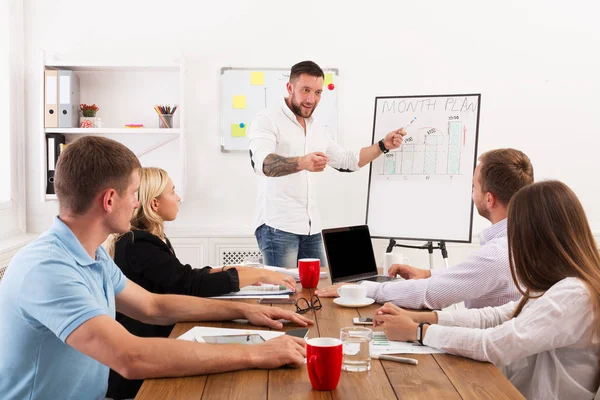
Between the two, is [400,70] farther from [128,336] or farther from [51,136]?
[128,336]

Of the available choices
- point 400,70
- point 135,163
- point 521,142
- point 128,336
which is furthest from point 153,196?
point 521,142

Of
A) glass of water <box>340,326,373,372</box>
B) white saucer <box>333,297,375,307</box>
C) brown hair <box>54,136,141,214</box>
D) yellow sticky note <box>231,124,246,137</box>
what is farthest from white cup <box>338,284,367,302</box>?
yellow sticky note <box>231,124,246,137</box>

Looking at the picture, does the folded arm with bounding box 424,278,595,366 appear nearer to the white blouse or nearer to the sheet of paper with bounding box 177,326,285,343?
the white blouse

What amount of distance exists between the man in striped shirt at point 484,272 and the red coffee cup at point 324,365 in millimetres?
738

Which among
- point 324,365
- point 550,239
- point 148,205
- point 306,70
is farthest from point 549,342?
point 306,70

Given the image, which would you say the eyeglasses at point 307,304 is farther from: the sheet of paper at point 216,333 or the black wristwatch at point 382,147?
the black wristwatch at point 382,147

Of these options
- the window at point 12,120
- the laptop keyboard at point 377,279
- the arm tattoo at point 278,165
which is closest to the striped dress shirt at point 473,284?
the laptop keyboard at point 377,279

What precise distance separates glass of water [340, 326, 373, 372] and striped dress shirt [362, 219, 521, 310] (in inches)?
22.5

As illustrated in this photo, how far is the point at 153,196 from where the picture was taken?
2.16 m

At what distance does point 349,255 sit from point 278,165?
3.30ft

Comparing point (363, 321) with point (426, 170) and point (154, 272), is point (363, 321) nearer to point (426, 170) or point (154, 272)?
point (154, 272)

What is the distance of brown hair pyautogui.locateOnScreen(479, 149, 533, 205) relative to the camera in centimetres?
202

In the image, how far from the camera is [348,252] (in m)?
2.34

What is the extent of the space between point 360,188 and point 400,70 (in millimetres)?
796
